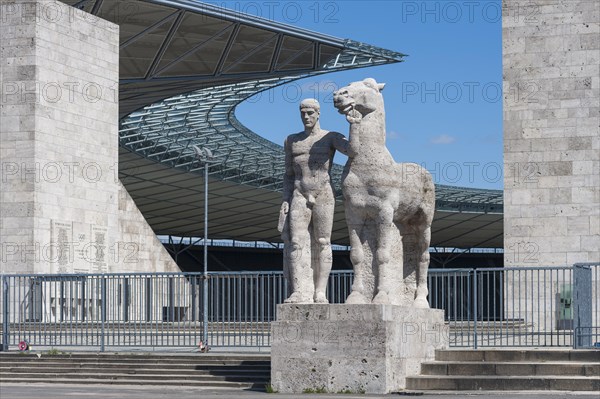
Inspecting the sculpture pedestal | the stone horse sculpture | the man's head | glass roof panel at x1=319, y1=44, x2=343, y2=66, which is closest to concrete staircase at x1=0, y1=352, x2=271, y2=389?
the sculpture pedestal

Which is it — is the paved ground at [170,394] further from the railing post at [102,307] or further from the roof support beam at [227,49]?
the roof support beam at [227,49]

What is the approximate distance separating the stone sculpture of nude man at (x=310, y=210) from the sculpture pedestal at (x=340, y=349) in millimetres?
714

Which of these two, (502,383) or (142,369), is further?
(142,369)

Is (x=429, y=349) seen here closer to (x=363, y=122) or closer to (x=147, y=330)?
(x=363, y=122)

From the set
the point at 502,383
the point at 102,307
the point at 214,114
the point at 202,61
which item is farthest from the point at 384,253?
the point at 214,114

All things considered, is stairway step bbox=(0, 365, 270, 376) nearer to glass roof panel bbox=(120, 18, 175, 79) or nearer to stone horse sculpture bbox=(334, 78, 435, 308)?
stone horse sculpture bbox=(334, 78, 435, 308)

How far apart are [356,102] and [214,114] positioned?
5078 cm

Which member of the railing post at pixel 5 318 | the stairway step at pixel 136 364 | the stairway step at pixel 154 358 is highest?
the railing post at pixel 5 318

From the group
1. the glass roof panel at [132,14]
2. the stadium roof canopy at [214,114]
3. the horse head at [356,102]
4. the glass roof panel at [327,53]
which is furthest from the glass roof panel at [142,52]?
the horse head at [356,102]

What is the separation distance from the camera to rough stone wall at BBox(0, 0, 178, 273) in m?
34.4

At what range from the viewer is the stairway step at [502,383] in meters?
19.3

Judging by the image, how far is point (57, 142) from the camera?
35469 mm

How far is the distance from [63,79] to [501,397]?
2080 cm

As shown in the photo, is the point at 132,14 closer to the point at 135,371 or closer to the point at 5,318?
the point at 5,318
